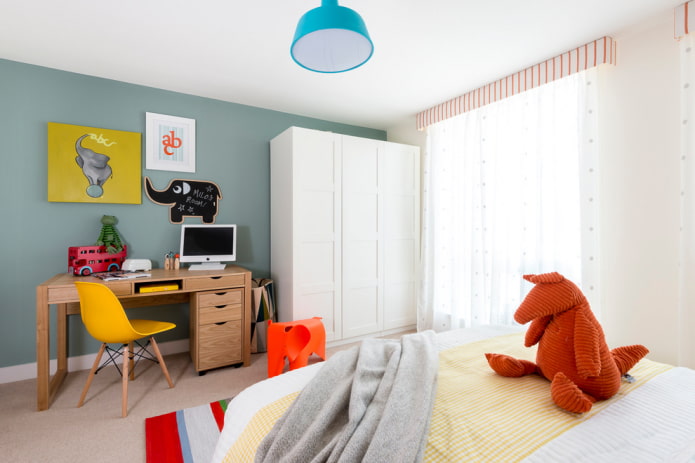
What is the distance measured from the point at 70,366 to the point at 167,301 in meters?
0.90

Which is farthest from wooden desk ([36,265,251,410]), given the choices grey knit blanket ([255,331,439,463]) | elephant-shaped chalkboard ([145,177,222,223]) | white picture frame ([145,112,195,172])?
grey knit blanket ([255,331,439,463])

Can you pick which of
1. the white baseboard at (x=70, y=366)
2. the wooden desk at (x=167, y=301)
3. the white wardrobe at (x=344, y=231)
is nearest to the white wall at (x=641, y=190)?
the white wardrobe at (x=344, y=231)

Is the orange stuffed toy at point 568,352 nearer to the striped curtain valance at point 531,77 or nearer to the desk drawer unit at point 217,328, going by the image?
the striped curtain valance at point 531,77

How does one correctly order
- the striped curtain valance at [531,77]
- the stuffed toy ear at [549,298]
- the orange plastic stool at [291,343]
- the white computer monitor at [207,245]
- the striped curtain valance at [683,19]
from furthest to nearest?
the white computer monitor at [207,245], the orange plastic stool at [291,343], the striped curtain valance at [531,77], the striped curtain valance at [683,19], the stuffed toy ear at [549,298]

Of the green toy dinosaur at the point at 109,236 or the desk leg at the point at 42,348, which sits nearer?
the desk leg at the point at 42,348

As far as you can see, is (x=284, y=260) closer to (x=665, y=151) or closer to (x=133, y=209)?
(x=133, y=209)

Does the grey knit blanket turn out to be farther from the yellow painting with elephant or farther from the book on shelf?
the yellow painting with elephant

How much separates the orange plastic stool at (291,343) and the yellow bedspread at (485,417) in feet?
4.81

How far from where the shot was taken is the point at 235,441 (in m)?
1.13

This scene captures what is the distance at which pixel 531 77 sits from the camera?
284cm

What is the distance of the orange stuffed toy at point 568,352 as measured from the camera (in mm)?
1202

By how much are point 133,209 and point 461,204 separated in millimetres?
3200

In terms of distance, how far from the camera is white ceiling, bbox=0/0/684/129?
207cm

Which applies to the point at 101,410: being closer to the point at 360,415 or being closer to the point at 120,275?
the point at 120,275
